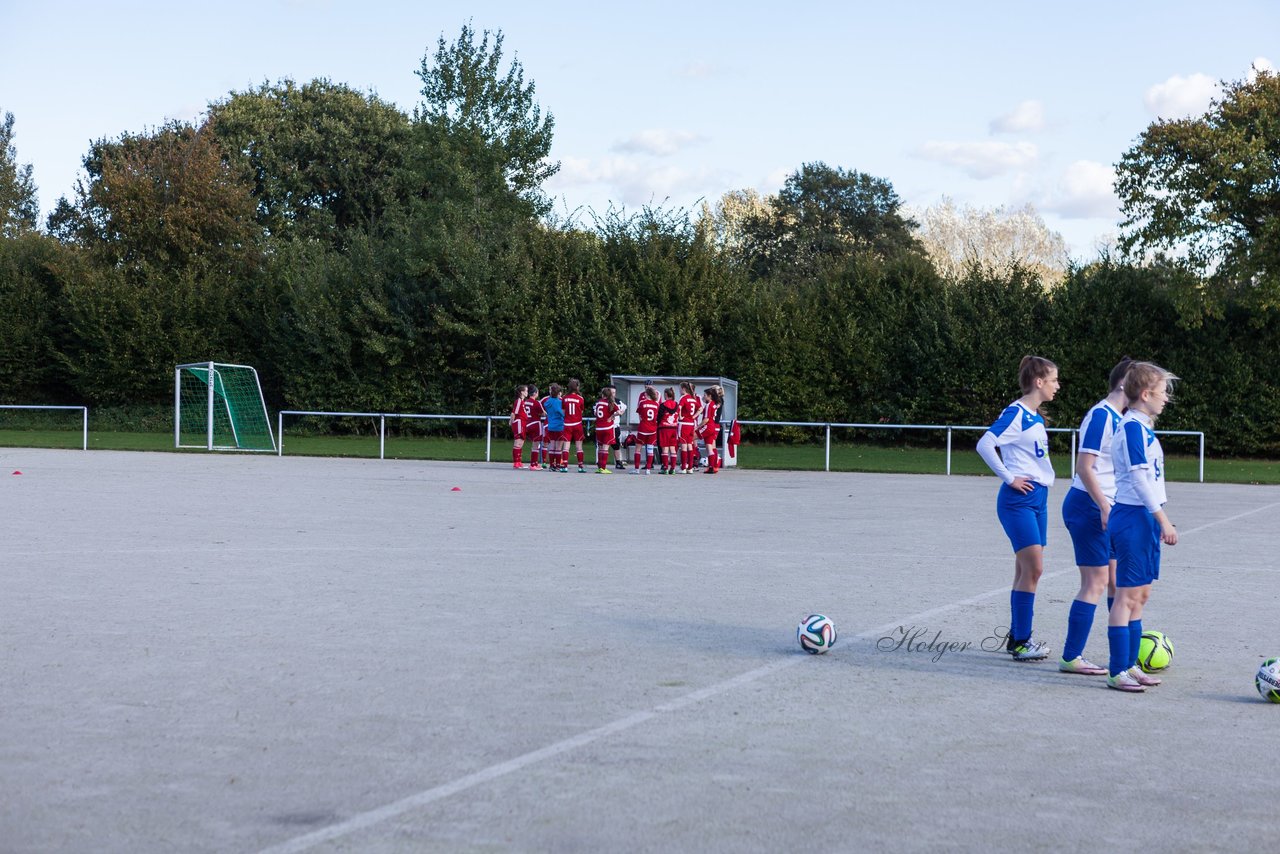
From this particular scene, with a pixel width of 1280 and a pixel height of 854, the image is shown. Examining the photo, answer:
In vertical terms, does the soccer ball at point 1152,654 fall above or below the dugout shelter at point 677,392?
below

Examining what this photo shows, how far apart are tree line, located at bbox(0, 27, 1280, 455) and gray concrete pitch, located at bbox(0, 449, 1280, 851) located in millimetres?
22699

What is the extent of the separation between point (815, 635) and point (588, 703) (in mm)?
1774

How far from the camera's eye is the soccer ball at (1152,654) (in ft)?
23.1

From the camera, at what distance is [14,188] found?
235 ft

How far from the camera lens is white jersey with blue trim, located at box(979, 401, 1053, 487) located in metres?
7.50

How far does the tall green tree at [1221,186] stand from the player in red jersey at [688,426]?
13.7 m

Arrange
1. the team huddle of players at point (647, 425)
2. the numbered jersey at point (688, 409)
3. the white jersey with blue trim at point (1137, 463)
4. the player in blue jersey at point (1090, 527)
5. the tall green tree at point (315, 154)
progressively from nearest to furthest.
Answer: the white jersey with blue trim at point (1137, 463) → the player in blue jersey at point (1090, 527) → the numbered jersey at point (688, 409) → the team huddle of players at point (647, 425) → the tall green tree at point (315, 154)

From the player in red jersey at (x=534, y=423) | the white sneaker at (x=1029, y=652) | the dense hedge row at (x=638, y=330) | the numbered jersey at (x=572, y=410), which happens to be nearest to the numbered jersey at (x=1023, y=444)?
the white sneaker at (x=1029, y=652)

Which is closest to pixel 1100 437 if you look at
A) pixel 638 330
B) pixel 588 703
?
pixel 588 703

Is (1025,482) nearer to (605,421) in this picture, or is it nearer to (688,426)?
(688,426)

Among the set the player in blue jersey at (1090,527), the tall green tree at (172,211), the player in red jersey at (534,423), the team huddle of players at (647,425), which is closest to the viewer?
the player in blue jersey at (1090,527)

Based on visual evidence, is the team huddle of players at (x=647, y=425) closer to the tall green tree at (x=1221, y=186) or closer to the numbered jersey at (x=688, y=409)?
the numbered jersey at (x=688, y=409)

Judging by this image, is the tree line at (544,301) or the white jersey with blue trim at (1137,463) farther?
the tree line at (544,301)

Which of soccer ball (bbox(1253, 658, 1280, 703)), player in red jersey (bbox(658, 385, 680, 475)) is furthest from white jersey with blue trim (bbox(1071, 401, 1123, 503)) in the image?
player in red jersey (bbox(658, 385, 680, 475))
